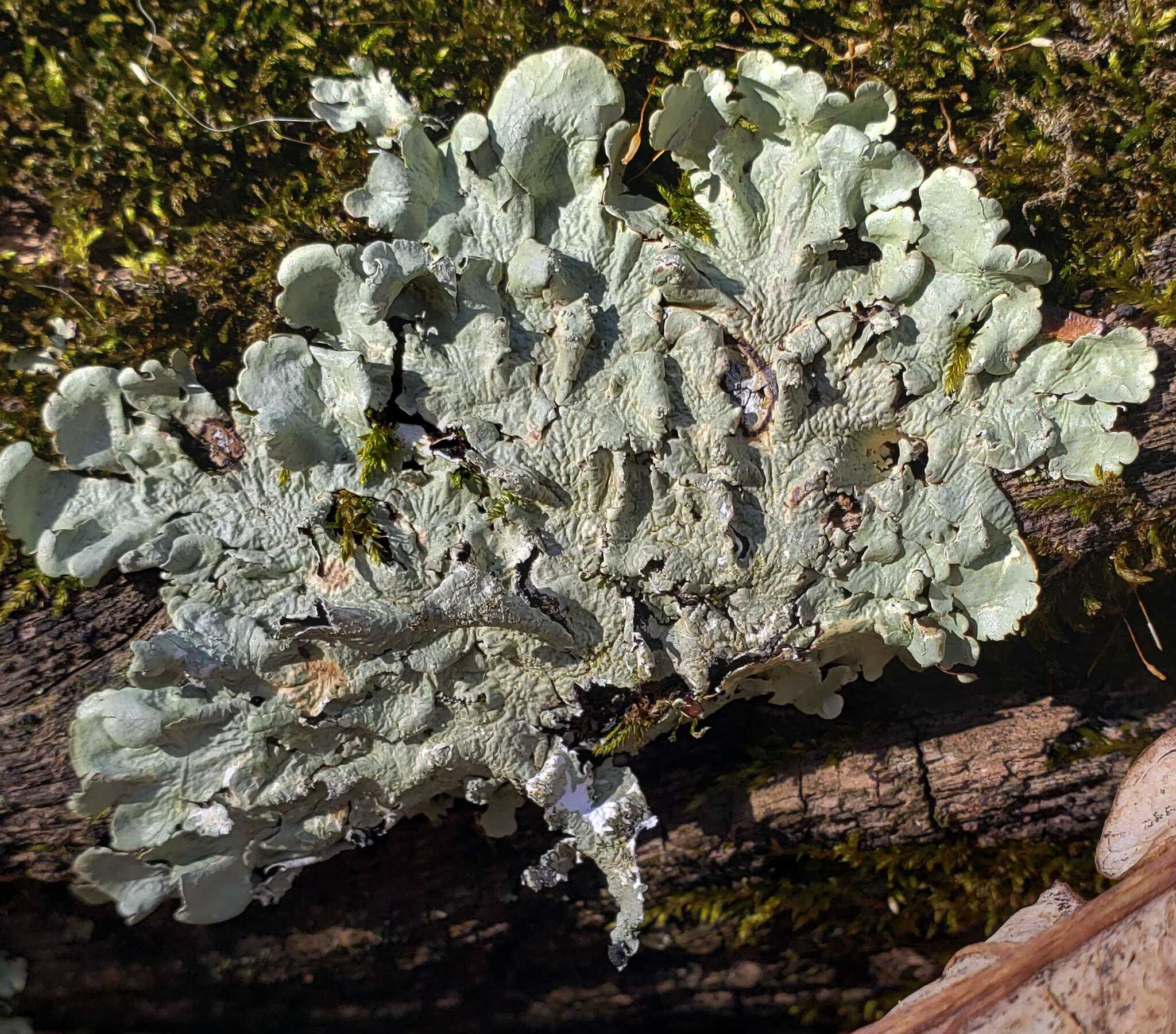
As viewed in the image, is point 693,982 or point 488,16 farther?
point 693,982

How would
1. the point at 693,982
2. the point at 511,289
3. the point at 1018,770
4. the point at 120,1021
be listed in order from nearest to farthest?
the point at 511,289 → the point at 120,1021 → the point at 1018,770 → the point at 693,982

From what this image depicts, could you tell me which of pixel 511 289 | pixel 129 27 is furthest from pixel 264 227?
pixel 511 289

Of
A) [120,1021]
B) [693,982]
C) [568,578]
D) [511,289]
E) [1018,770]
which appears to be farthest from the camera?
[693,982]

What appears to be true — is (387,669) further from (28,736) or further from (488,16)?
(488,16)

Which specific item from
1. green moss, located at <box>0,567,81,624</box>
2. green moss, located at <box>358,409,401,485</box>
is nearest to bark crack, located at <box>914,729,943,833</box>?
green moss, located at <box>358,409,401,485</box>

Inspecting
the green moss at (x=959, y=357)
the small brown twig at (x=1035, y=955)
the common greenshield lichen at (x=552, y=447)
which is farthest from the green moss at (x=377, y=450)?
the small brown twig at (x=1035, y=955)

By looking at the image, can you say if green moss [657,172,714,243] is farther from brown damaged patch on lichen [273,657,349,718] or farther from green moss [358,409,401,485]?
brown damaged patch on lichen [273,657,349,718]
